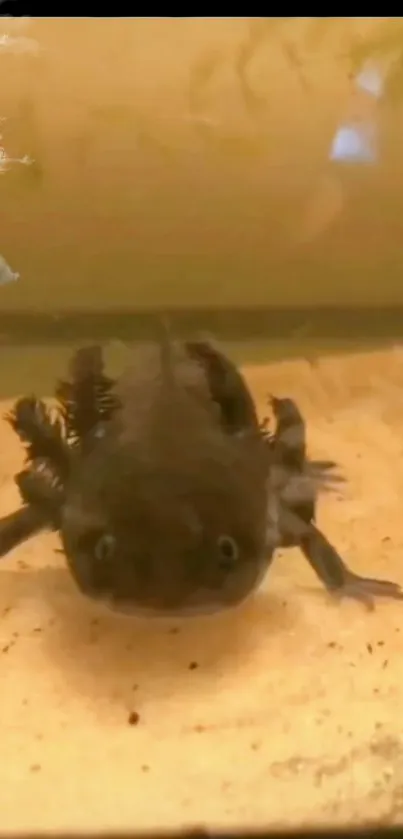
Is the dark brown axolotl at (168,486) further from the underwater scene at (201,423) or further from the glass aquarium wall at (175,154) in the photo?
the glass aquarium wall at (175,154)

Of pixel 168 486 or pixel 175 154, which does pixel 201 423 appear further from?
pixel 175 154

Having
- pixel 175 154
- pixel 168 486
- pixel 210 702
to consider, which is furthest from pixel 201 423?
pixel 175 154

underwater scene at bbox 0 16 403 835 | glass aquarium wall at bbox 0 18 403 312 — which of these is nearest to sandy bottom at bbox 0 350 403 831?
underwater scene at bbox 0 16 403 835

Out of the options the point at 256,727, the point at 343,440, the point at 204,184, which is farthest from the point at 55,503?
the point at 204,184

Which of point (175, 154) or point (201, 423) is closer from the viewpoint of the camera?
point (201, 423)

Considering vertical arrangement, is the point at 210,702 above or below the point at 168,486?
below

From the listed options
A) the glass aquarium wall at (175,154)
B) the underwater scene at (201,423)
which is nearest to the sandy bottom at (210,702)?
the underwater scene at (201,423)

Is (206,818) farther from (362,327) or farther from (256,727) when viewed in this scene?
(362,327)
